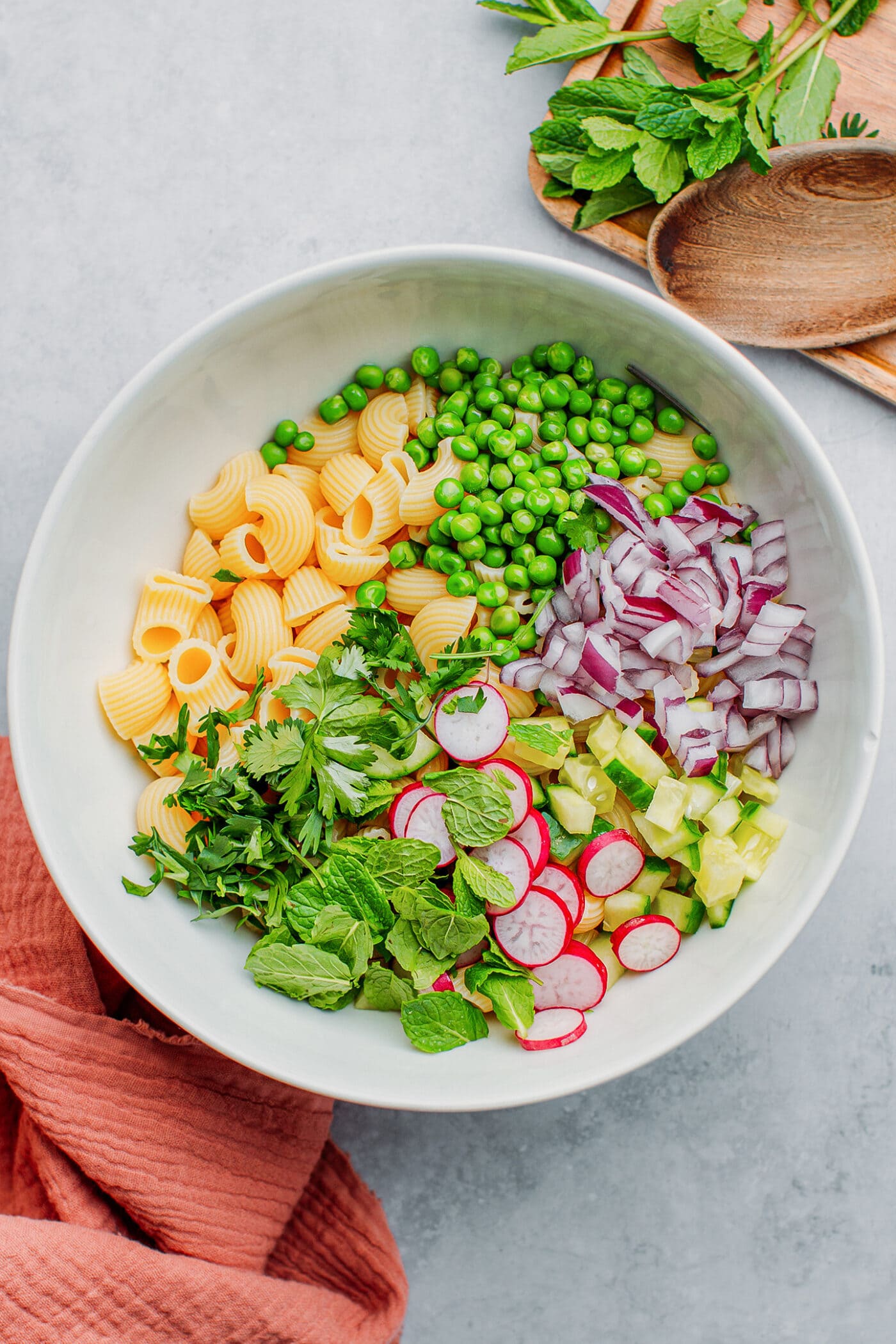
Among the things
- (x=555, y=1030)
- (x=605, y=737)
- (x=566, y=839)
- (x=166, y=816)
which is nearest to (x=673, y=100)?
(x=605, y=737)

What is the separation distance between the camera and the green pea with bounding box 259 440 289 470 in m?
2.15

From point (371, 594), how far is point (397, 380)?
52 centimetres

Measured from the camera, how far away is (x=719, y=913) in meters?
1.93

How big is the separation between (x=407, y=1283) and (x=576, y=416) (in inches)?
88.4

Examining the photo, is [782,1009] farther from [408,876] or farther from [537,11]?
[537,11]

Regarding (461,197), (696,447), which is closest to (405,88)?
(461,197)

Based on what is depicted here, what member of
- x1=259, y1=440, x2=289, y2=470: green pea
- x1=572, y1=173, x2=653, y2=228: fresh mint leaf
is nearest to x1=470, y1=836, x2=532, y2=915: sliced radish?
x1=259, y1=440, x2=289, y2=470: green pea

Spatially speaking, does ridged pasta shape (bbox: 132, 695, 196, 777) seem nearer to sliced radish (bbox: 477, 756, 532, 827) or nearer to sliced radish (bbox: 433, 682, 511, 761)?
sliced radish (bbox: 433, 682, 511, 761)

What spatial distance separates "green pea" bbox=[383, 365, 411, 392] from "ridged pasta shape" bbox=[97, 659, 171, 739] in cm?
84

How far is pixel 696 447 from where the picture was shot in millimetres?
2092

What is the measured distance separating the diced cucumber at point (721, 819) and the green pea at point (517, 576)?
0.63 meters

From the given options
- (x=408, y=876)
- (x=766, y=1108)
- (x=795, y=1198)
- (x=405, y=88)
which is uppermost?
(x=405, y=88)

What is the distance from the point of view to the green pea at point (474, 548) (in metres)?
2.02

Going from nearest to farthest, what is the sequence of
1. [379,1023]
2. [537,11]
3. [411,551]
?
[379,1023] < [411,551] < [537,11]
